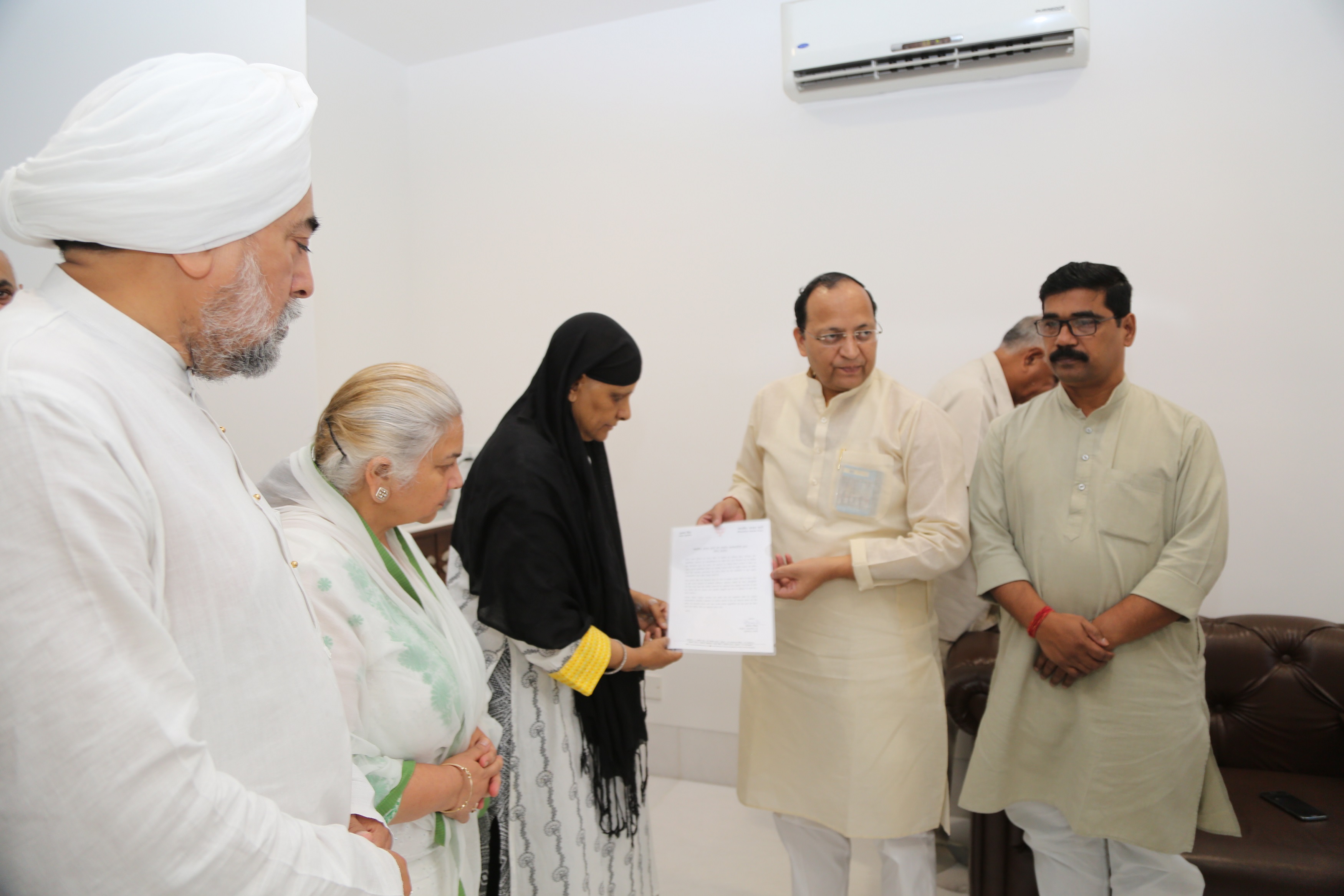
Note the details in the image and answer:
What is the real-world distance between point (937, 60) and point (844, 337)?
1392mm

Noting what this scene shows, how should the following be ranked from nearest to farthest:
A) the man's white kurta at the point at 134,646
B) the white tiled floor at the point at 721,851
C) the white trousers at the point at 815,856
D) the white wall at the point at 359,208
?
the man's white kurta at the point at 134,646
the white trousers at the point at 815,856
the white tiled floor at the point at 721,851
the white wall at the point at 359,208

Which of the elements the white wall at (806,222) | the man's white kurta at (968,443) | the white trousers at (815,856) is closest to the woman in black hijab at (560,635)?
the white trousers at (815,856)

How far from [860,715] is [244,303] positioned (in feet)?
5.75

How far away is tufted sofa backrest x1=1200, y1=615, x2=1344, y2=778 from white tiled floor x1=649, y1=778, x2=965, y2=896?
97 centimetres

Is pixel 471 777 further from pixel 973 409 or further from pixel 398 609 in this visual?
pixel 973 409

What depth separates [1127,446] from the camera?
1929 mm

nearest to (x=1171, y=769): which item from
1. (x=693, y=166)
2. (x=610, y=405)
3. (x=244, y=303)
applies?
(x=610, y=405)

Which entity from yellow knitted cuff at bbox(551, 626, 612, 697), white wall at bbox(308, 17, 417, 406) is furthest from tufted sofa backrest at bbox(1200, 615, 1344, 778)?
white wall at bbox(308, 17, 417, 406)

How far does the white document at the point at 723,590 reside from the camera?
2.03 m

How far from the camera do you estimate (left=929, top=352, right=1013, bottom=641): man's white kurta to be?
2.76 metres

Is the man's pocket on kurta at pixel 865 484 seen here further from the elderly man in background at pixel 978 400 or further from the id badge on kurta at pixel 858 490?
the elderly man in background at pixel 978 400

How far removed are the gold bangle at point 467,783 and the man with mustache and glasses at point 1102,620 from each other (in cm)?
132

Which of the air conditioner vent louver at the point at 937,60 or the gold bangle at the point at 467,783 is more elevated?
the air conditioner vent louver at the point at 937,60

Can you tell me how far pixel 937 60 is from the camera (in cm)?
291
